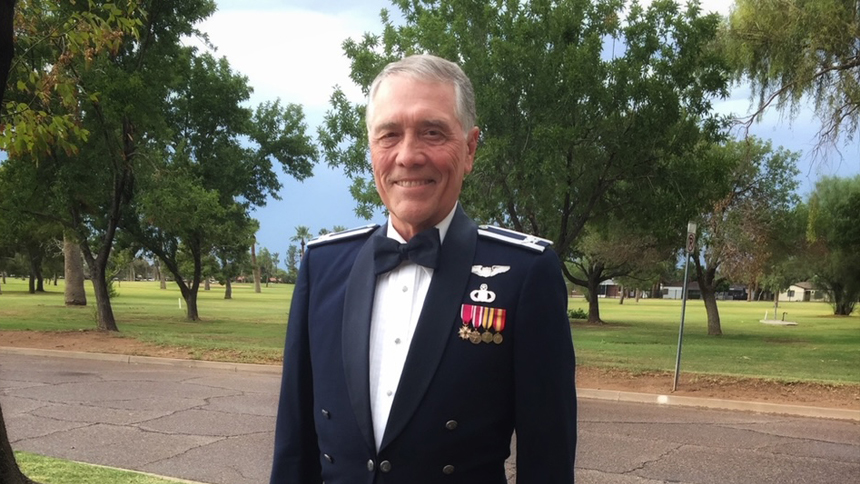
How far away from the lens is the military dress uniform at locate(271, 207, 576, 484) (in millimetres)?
1693

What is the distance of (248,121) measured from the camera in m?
29.7

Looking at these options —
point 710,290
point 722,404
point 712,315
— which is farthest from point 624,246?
point 722,404

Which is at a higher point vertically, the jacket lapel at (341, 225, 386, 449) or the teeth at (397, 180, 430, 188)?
the teeth at (397, 180, 430, 188)

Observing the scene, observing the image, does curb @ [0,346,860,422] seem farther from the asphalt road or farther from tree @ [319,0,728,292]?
tree @ [319,0,728,292]

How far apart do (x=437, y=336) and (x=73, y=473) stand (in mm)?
5176

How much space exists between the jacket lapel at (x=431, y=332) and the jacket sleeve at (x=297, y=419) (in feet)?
1.11

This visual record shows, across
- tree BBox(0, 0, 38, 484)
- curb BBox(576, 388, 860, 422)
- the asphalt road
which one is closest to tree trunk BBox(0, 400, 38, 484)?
tree BBox(0, 0, 38, 484)

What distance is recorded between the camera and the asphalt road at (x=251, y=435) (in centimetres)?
663

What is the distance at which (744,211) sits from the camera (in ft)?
81.6

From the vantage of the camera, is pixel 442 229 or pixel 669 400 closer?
pixel 442 229

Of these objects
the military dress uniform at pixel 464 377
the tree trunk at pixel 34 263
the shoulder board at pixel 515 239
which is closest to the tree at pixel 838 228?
the shoulder board at pixel 515 239

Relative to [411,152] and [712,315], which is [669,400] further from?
[712,315]

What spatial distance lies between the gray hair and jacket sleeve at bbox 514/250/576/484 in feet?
1.36

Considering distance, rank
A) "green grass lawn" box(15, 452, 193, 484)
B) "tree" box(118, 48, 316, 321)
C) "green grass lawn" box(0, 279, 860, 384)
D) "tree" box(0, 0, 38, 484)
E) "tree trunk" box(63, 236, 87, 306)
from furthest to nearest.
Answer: "tree trunk" box(63, 236, 87, 306) < "tree" box(118, 48, 316, 321) < "green grass lawn" box(0, 279, 860, 384) < "green grass lawn" box(15, 452, 193, 484) < "tree" box(0, 0, 38, 484)
